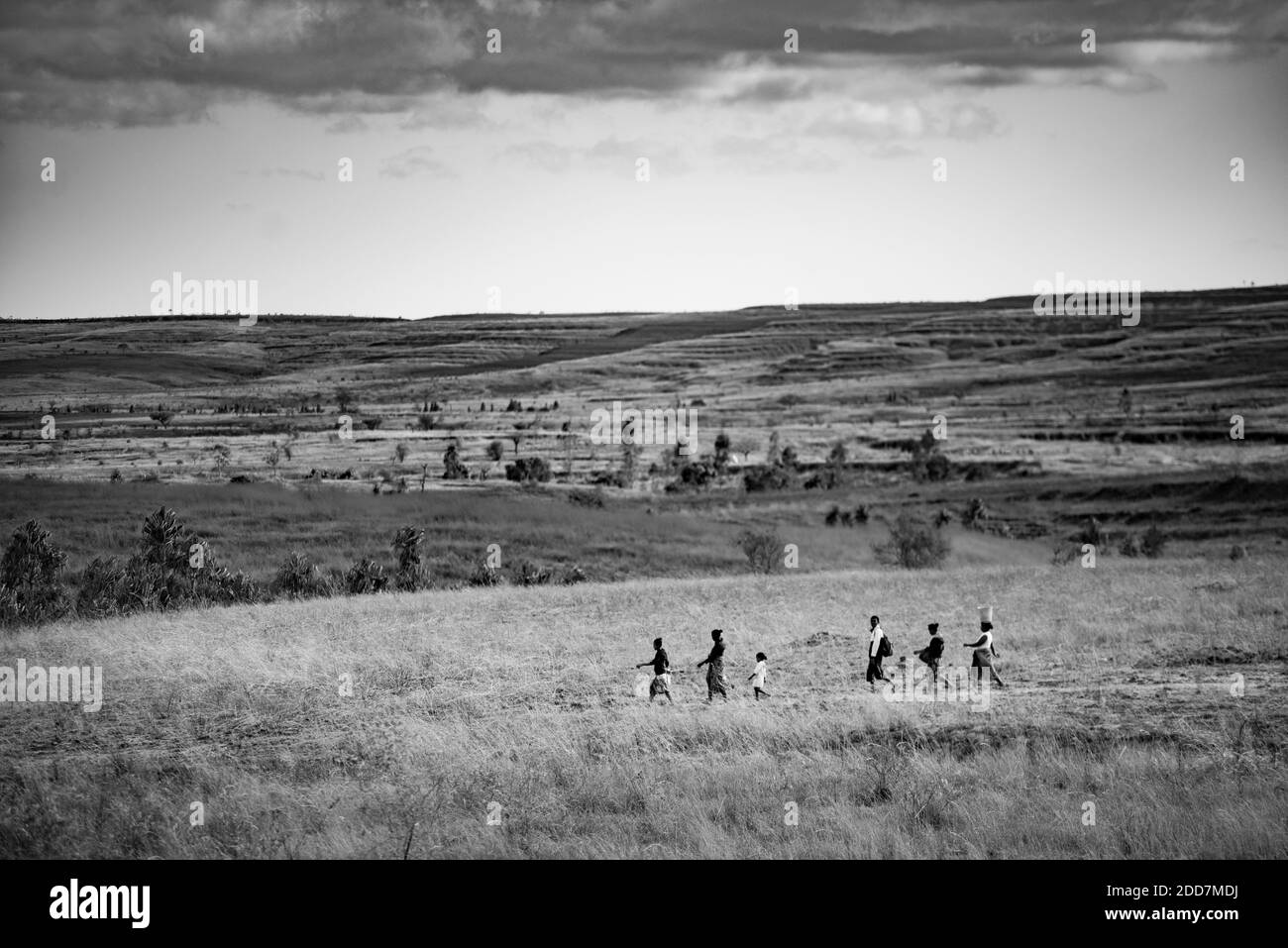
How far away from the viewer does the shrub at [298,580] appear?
40.0 meters

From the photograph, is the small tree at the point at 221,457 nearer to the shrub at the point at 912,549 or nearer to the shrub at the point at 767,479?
the shrub at the point at 767,479

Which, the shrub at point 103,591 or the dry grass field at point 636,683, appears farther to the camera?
the shrub at point 103,591

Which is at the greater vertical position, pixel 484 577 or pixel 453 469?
pixel 453 469

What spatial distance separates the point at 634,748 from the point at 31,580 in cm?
2550

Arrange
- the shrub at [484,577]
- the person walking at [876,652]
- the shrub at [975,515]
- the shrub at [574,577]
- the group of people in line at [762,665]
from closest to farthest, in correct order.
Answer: the group of people in line at [762,665] < the person walking at [876,652] < the shrub at [484,577] < the shrub at [574,577] < the shrub at [975,515]

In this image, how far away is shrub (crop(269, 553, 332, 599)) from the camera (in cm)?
3997

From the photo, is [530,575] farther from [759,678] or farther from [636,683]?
[759,678]

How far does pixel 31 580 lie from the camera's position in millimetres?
33312

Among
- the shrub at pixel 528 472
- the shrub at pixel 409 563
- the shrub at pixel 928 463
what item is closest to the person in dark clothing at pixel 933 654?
the shrub at pixel 409 563

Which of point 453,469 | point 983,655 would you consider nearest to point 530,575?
point 983,655

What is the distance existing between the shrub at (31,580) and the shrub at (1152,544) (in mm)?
43555
